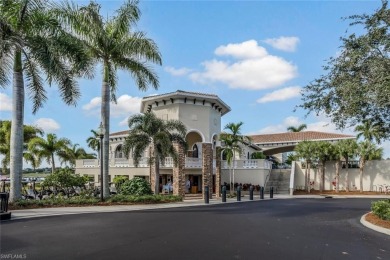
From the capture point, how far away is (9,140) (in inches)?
1372

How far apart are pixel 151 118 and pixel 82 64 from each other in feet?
20.7

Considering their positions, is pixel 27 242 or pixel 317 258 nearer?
pixel 317 258

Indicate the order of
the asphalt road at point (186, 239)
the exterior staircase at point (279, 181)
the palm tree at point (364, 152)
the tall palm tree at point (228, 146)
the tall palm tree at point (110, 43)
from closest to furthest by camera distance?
the asphalt road at point (186, 239) < the tall palm tree at point (110, 43) < the tall palm tree at point (228, 146) < the palm tree at point (364, 152) < the exterior staircase at point (279, 181)

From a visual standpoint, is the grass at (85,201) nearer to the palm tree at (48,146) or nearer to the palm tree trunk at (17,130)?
the palm tree trunk at (17,130)

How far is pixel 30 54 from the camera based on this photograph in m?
16.3

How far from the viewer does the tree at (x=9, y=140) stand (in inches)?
1398

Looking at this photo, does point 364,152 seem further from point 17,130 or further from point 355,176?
point 17,130

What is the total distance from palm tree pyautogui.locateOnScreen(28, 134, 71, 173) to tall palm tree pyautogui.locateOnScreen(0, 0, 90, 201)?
880 inches

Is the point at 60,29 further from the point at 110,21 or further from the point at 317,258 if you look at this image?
the point at 317,258

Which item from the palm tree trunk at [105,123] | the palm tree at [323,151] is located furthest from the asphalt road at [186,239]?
the palm tree at [323,151]

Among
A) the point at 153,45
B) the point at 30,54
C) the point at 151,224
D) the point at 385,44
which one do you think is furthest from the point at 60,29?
the point at 385,44

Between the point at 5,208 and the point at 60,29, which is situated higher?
the point at 60,29

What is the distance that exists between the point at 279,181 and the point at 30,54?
26782 millimetres

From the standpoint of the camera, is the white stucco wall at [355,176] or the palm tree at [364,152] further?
the white stucco wall at [355,176]
